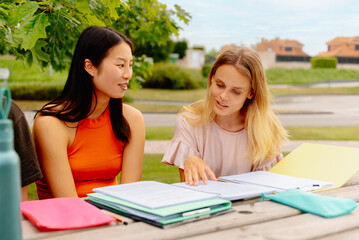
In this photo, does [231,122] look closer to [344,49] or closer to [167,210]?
[167,210]

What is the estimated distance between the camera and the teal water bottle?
35.6 inches

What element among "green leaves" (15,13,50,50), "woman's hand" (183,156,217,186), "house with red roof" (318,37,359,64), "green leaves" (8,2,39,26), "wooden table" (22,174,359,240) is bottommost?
"wooden table" (22,174,359,240)

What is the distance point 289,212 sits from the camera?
1.43m

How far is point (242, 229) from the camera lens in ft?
4.10

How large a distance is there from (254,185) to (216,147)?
2.78 feet

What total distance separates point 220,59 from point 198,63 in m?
36.3

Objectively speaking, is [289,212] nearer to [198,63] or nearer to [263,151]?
[263,151]

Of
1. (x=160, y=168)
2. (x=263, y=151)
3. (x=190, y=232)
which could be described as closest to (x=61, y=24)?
(x=263, y=151)

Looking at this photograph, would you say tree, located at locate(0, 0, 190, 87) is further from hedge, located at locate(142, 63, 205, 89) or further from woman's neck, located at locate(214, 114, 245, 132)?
hedge, located at locate(142, 63, 205, 89)

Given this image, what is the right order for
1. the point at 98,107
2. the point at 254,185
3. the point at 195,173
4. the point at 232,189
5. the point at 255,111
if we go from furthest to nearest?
the point at 255,111, the point at 98,107, the point at 195,173, the point at 254,185, the point at 232,189

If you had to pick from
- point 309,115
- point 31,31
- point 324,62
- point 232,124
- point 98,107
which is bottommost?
point 309,115

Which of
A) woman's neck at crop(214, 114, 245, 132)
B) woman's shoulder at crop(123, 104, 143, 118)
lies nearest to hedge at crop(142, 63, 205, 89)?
woman's neck at crop(214, 114, 245, 132)

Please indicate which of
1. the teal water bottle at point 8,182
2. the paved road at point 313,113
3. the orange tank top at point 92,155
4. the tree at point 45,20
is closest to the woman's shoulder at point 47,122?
the orange tank top at point 92,155

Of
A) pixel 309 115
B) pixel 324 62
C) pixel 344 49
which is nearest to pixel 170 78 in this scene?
pixel 309 115
